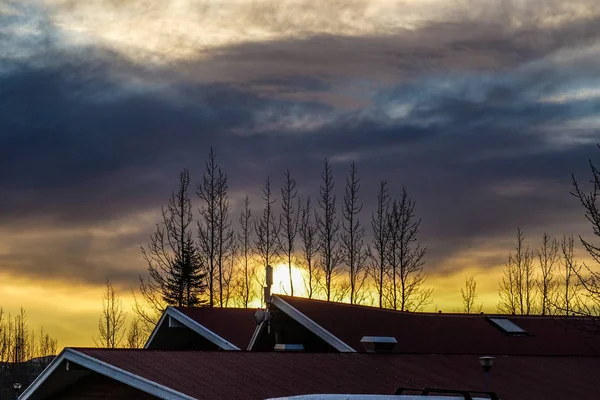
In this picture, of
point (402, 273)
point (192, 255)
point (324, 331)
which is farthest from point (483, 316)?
point (192, 255)

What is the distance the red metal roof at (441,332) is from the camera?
32875 millimetres

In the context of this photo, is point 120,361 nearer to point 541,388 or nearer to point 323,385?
point 323,385

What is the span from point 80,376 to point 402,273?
34186 millimetres

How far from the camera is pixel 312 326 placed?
105 feet

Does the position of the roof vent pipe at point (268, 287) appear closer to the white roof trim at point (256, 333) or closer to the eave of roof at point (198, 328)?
the white roof trim at point (256, 333)

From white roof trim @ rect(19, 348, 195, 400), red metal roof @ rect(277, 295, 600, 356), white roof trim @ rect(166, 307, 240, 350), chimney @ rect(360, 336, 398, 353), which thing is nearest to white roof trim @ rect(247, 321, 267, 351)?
white roof trim @ rect(166, 307, 240, 350)

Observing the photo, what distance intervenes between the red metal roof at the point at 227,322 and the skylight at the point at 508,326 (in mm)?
8793

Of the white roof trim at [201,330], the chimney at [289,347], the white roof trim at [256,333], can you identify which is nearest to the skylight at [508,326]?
the chimney at [289,347]

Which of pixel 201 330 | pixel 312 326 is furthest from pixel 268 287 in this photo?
pixel 201 330

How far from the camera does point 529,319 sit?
37.4 metres

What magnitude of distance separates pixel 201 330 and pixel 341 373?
11.4 metres

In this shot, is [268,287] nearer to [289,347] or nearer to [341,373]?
[289,347]

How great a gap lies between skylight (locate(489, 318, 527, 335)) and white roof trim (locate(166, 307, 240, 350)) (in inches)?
356

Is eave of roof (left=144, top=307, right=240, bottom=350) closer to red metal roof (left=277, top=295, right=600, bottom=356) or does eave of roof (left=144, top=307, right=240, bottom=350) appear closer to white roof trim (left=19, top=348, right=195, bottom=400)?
red metal roof (left=277, top=295, right=600, bottom=356)
